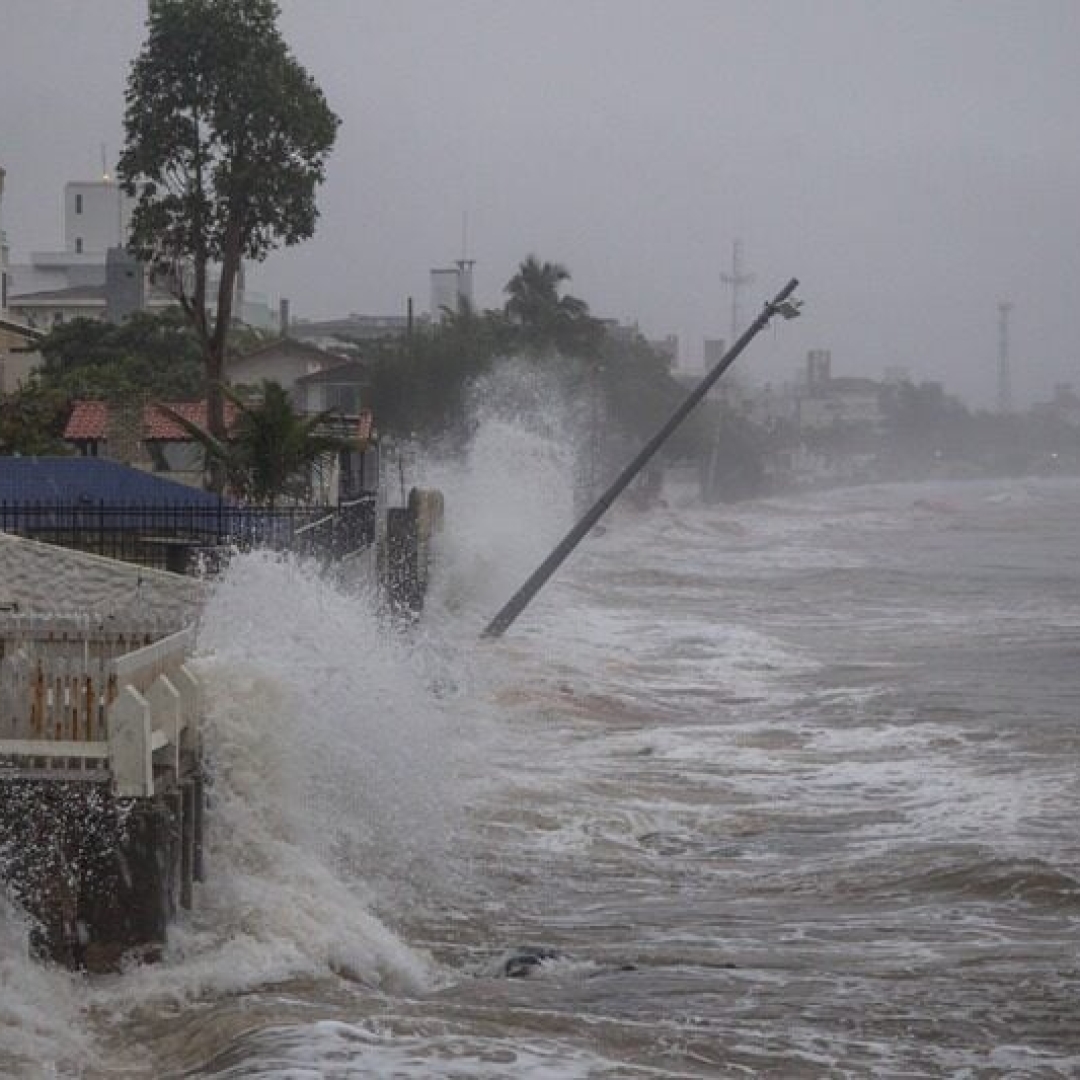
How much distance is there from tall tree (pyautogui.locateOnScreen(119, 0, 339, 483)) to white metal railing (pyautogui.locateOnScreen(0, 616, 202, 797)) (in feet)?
72.9

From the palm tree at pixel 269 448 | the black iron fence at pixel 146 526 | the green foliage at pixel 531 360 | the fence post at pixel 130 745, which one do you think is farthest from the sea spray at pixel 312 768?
the green foliage at pixel 531 360

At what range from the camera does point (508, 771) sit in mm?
19859

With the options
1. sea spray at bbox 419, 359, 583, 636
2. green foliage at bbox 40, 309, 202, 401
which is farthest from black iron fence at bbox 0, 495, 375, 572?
green foliage at bbox 40, 309, 202, 401

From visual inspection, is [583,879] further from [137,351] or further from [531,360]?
[531,360]

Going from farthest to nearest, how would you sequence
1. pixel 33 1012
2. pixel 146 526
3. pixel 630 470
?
pixel 630 470
pixel 146 526
pixel 33 1012

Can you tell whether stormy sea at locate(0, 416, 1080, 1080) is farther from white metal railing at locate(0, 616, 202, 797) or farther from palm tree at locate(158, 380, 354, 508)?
palm tree at locate(158, 380, 354, 508)

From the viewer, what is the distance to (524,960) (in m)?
12.7

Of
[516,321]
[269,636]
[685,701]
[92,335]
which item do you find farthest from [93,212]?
[269,636]

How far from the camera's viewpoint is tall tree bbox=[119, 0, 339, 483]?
3566cm

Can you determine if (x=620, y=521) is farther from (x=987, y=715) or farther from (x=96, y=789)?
(x=96, y=789)

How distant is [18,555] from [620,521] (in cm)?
6806

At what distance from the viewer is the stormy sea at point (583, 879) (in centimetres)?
1113

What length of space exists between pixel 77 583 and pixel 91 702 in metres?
5.71

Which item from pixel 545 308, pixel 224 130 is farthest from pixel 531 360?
pixel 224 130
